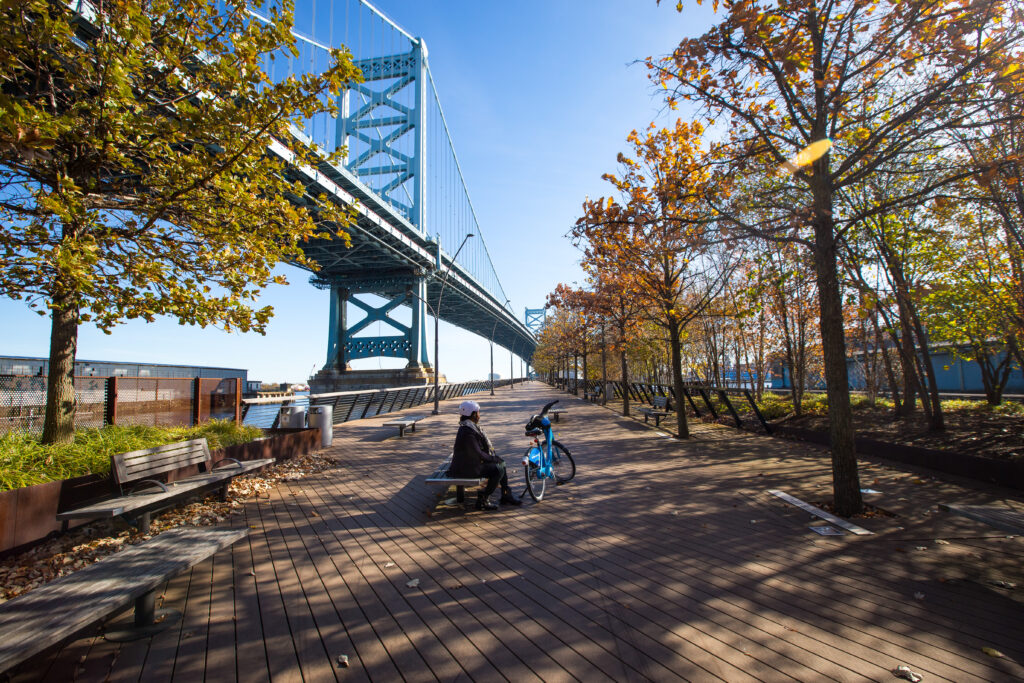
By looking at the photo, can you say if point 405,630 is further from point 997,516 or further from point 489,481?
point 997,516

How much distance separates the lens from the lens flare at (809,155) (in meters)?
5.21

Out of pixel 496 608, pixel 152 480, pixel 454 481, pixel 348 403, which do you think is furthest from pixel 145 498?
pixel 348 403

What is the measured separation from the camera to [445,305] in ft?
175

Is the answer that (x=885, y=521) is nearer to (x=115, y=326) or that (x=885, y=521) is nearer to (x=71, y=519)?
(x=71, y=519)

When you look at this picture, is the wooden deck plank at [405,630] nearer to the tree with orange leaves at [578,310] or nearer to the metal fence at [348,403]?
the metal fence at [348,403]

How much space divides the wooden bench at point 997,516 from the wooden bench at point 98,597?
5.54 metres

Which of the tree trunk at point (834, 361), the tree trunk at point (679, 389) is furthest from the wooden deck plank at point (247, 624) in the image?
the tree trunk at point (679, 389)

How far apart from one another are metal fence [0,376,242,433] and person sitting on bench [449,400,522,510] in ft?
15.8

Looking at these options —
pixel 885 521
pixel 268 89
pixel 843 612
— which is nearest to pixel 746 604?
pixel 843 612

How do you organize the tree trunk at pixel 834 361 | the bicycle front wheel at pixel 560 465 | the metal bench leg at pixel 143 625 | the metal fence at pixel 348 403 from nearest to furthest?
the metal bench leg at pixel 143 625 → the tree trunk at pixel 834 361 → the bicycle front wheel at pixel 560 465 → the metal fence at pixel 348 403

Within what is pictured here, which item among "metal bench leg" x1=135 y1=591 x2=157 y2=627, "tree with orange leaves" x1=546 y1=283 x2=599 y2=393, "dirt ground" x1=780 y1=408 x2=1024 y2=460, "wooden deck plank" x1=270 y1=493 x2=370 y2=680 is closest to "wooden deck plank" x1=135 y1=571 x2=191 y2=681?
"metal bench leg" x1=135 y1=591 x2=157 y2=627

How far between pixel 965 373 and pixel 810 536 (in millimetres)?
29771

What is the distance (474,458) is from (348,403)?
12.3m

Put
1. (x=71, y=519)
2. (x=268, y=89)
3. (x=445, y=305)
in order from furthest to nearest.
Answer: (x=445, y=305), (x=268, y=89), (x=71, y=519)
